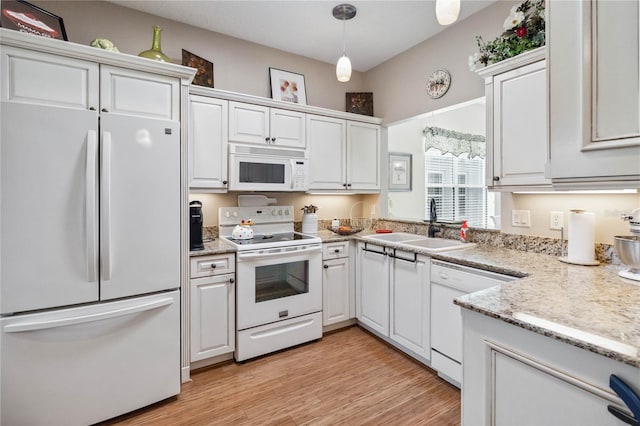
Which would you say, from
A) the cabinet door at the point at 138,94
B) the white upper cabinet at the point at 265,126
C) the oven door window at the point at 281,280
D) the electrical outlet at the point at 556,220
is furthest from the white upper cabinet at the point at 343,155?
the electrical outlet at the point at 556,220

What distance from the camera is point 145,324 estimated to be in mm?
1886

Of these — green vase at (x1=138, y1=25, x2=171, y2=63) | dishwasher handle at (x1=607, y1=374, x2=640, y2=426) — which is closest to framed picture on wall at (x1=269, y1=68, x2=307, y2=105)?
green vase at (x1=138, y1=25, x2=171, y2=63)

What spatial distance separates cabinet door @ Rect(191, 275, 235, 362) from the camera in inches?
87.3

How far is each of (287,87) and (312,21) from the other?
0.72 metres

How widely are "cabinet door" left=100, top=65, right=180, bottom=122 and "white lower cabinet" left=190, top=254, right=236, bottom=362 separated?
42.2 inches

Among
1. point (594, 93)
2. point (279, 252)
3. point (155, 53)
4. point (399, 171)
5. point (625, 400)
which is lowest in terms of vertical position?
point (625, 400)

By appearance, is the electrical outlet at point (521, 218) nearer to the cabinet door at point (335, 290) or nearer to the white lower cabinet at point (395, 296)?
the white lower cabinet at point (395, 296)

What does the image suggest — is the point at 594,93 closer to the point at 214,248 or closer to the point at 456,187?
the point at 214,248

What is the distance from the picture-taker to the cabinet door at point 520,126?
1.82 m

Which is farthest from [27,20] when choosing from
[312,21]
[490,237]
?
[490,237]

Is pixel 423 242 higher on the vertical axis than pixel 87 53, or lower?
lower

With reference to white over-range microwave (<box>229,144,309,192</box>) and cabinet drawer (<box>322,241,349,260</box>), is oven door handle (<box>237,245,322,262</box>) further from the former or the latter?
white over-range microwave (<box>229,144,309,192</box>)

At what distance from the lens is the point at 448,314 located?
2.06 metres

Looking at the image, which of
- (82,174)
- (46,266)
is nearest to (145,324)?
(46,266)
